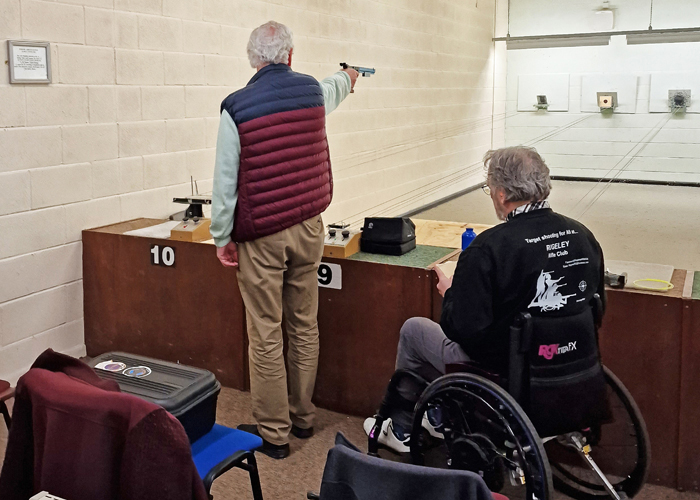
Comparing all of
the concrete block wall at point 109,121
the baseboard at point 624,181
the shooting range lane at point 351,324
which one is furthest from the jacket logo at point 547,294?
the baseboard at point 624,181

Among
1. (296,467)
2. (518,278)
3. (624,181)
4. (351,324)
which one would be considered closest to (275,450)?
(296,467)

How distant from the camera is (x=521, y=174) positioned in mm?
1921

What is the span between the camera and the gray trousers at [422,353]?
211 centimetres

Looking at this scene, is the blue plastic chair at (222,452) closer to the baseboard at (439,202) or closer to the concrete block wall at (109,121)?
the concrete block wall at (109,121)

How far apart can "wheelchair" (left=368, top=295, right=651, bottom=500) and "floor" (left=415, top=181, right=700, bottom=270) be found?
3.80 m

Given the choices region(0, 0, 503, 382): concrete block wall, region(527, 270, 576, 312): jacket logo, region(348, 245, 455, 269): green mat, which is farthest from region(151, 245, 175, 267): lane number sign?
region(527, 270, 576, 312): jacket logo

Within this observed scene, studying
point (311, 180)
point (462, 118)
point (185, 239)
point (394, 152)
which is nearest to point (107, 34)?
point (185, 239)

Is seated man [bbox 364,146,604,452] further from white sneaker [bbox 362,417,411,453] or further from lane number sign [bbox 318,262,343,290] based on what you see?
lane number sign [bbox 318,262,343,290]

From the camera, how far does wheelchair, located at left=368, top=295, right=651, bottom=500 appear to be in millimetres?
1790

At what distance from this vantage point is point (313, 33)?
512cm

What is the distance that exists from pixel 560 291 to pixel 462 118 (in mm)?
6795

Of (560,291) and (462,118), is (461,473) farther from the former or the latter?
(462,118)

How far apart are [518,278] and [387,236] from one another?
104 cm

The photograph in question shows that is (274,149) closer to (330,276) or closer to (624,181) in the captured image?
(330,276)
